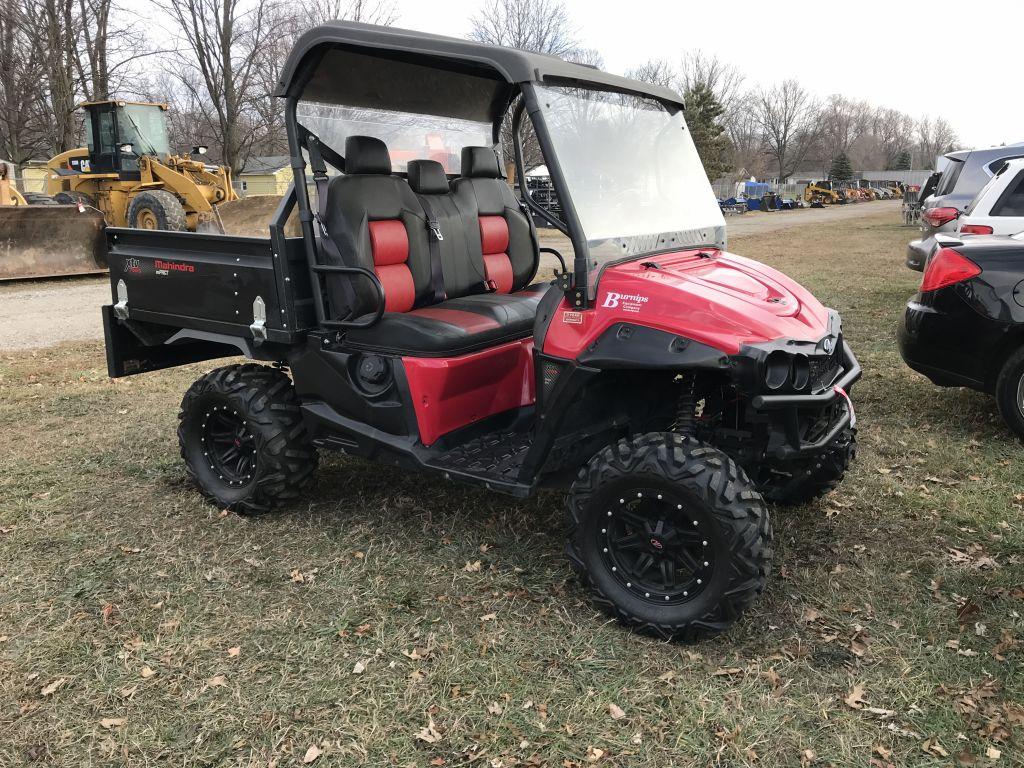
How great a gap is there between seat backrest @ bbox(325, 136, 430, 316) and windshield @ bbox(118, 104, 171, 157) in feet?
48.0

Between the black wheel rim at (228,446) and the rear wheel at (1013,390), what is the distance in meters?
4.42

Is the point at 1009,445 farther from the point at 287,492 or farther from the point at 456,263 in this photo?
the point at 287,492

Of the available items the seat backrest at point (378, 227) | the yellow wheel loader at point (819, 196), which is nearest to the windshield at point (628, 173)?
the seat backrest at point (378, 227)

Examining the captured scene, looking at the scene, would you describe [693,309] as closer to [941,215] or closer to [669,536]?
[669,536]

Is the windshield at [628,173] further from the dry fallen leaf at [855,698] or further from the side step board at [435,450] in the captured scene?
the dry fallen leaf at [855,698]

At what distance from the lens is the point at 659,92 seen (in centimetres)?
406

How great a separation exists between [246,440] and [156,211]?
12.7m

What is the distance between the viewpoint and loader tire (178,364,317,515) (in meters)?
4.23

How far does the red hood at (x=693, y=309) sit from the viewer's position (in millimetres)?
3096

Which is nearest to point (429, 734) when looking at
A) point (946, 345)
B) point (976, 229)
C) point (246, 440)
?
point (246, 440)

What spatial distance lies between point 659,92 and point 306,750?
323cm

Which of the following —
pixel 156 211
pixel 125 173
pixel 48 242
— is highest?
pixel 125 173

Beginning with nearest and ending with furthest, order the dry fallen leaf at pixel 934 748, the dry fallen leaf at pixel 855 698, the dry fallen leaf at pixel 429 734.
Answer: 1. the dry fallen leaf at pixel 934 748
2. the dry fallen leaf at pixel 429 734
3. the dry fallen leaf at pixel 855 698

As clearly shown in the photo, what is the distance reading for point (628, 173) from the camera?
12.3 feet
